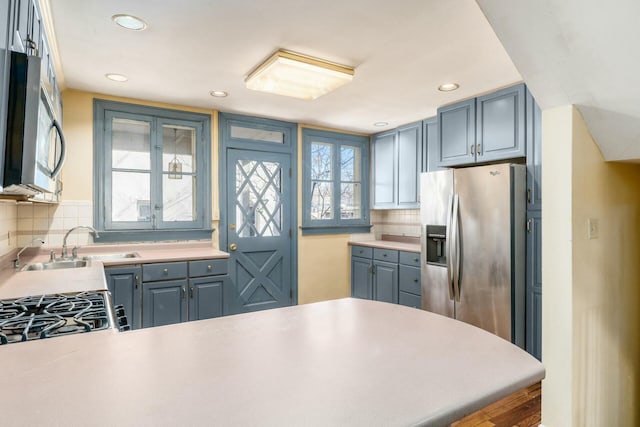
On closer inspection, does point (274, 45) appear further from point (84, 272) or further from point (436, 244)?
point (436, 244)

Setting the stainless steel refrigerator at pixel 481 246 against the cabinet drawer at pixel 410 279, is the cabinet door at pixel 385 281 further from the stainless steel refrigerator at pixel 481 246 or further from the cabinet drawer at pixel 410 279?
the stainless steel refrigerator at pixel 481 246

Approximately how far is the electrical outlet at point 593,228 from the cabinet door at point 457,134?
1.45m

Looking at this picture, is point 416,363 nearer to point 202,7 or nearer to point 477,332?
point 477,332

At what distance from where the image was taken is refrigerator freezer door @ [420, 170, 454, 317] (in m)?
3.13

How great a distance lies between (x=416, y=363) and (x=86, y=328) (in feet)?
3.39

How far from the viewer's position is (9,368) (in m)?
0.85

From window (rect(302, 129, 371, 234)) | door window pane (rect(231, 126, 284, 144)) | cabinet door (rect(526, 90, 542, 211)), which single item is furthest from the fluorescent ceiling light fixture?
window (rect(302, 129, 371, 234))

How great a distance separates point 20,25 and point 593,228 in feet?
8.83

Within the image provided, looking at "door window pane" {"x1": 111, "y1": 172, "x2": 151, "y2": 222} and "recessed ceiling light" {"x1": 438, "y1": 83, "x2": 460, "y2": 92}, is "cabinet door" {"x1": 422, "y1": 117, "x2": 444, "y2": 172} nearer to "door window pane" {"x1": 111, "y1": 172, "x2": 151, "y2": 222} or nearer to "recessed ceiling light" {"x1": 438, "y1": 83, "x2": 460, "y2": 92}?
"recessed ceiling light" {"x1": 438, "y1": 83, "x2": 460, "y2": 92}

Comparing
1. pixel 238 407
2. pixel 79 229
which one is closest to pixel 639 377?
pixel 238 407

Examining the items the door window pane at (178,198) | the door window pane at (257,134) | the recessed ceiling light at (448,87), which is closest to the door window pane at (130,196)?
the door window pane at (178,198)

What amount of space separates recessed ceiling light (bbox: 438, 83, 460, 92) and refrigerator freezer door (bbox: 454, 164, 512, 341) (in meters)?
0.69

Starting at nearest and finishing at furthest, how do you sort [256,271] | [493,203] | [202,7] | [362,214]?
[202,7] → [493,203] → [256,271] → [362,214]

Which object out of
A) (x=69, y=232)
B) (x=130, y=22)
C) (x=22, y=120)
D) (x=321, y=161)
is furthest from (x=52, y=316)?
(x=321, y=161)
